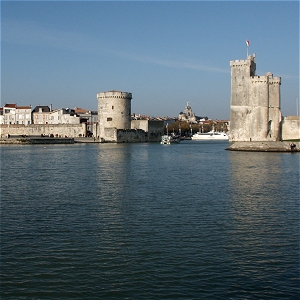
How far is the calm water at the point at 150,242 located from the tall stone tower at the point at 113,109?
32.1 m

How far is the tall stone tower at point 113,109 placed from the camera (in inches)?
1727

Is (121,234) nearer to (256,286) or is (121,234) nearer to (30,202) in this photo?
(256,286)

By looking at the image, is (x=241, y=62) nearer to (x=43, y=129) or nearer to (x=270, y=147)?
(x=270, y=147)

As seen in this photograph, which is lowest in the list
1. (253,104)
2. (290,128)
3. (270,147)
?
(270,147)

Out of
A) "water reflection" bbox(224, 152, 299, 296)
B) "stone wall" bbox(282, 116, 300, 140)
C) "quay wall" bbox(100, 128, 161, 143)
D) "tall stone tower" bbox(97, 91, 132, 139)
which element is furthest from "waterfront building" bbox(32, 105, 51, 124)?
"water reflection" bbox(224, 152, 299, 296)

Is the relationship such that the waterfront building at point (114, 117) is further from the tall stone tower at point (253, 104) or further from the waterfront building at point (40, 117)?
the waterfront building at point (40, 117)

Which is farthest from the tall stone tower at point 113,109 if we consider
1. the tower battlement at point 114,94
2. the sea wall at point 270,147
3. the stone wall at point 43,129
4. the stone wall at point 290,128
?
the sea wall at point 270,147

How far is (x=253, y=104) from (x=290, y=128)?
3.56 metres

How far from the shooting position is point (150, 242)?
6.64 meters

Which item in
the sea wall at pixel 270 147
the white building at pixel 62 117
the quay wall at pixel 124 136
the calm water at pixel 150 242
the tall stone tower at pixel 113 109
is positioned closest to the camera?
the calm water at pixel 150 242

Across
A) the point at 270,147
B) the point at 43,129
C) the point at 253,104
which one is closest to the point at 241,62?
the point at 253,104

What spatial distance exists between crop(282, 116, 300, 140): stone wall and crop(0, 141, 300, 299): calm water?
25.9 metres

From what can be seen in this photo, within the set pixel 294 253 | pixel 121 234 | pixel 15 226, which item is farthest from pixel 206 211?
pixel 15 226

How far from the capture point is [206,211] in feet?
28.5
